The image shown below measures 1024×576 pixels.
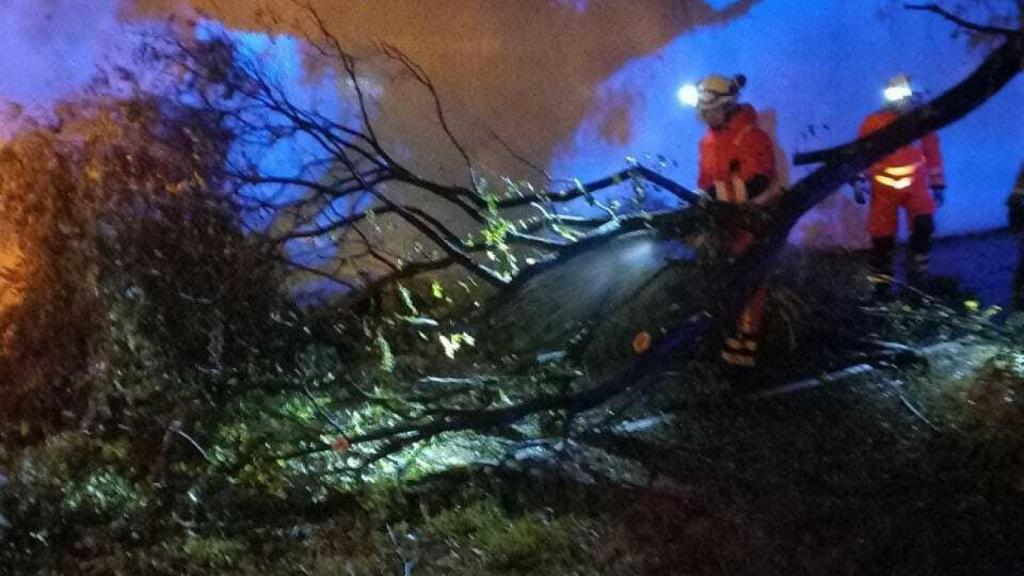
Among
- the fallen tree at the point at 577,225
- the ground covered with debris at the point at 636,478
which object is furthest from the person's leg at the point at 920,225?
the fallen tree at the point at 577,225

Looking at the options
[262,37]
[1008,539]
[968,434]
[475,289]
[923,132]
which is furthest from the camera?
[262,37]

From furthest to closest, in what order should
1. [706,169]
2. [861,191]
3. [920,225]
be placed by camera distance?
1. [920,225]
2. [861,191]
3. [706,169]

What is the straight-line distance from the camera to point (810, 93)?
7270mm

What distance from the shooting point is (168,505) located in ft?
14.8

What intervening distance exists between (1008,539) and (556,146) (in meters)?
4.12

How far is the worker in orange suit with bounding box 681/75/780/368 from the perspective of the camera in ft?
17.7

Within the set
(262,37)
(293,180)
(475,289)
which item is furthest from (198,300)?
(262,37)

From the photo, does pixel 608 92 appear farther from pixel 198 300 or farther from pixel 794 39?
pixel 198 300

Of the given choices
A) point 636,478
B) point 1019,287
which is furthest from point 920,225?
point 636,478

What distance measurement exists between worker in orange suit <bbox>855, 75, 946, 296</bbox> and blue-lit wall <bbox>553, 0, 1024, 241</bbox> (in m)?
0.60

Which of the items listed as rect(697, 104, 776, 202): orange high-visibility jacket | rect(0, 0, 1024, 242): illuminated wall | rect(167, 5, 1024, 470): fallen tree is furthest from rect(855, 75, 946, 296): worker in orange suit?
rect(167, 5, 1024, 470): fallen tree

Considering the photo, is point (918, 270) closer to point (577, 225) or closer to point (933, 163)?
point (933, 163)

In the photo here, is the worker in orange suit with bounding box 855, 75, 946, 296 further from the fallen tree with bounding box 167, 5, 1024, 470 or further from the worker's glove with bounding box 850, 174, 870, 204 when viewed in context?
the fallen tree with bounding box 167, 5, 1024, 470

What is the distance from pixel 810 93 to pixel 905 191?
115cm
